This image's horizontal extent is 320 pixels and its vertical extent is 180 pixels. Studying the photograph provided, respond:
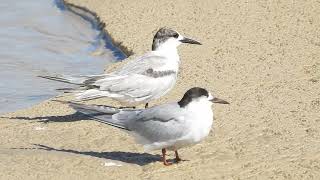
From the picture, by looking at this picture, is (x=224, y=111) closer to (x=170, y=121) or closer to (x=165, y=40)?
(x=165, y=40)

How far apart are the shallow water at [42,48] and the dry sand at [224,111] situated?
0.36 m

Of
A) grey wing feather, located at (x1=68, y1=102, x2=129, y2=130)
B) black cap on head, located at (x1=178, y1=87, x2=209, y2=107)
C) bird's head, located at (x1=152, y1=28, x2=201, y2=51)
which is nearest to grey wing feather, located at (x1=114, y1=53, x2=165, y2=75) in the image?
bird's head, located at (x1=152, y1=28, x2=201, y2=51)

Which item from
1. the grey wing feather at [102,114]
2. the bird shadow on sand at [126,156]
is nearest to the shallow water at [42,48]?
the bird shadow on sand at [126,156]

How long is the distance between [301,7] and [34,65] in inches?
130

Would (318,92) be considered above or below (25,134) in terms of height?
above

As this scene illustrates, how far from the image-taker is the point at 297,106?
23.6 feet

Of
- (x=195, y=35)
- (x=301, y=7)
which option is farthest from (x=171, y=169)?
(x=301, y=7)

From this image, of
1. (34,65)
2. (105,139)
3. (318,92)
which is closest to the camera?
(105,139)

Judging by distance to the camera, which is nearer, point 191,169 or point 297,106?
point 191,169

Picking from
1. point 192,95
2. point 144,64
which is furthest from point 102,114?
point 144,64

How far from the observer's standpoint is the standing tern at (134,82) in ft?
24.5

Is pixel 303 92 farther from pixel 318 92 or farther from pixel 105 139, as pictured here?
pixel 105 139

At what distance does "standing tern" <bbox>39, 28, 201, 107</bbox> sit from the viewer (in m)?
7.45

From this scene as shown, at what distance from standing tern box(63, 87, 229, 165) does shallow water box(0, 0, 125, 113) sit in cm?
255
